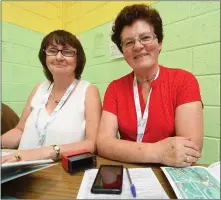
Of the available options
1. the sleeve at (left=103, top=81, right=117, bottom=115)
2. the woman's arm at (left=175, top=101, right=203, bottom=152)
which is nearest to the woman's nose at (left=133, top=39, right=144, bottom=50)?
the sleeve at (left=103, top=81, right=117, bottom=115)

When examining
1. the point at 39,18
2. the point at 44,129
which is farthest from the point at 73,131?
the point at 39,18

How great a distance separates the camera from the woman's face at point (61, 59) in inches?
48.1

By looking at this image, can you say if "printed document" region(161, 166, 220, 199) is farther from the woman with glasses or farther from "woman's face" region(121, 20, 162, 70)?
"woman's face" region(121, 20, 162, 70)

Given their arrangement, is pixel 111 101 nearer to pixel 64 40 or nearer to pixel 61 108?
pixel 61 108

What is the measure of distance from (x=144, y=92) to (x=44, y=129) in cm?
63

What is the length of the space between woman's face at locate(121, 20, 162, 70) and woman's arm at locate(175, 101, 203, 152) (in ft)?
1.01

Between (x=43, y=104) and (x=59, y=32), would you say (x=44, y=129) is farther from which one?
(x=59, y=32)

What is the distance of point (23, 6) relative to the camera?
203 centimetres

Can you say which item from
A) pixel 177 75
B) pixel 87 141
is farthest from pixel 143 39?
pixel 87 141

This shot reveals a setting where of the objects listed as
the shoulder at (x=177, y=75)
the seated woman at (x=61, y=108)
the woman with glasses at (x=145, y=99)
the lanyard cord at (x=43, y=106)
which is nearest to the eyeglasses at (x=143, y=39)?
the woman with glasses at (x=145, y=99)

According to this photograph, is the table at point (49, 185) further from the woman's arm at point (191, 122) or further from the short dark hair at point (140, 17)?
the short dark hair at point (140, 17)

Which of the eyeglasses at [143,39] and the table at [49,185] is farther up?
the eyeglasses at [143,39]

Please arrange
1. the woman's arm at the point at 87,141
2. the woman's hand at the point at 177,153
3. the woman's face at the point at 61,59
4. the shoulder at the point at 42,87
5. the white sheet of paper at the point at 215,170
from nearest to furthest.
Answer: the white sheet of paper at the point at 215,170 < the woman's hand at the point at 177,153 < the woman's arm at the point at 87,141 < the woman's face at the point at 61,59 < the shoulder at the point at 42,87

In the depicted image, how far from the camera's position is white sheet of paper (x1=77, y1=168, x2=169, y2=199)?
473mm
